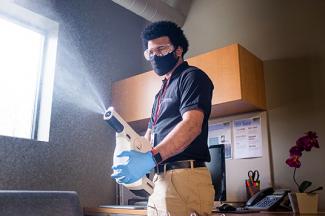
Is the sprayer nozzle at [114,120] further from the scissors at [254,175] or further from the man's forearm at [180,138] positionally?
the scissors at [254,175]

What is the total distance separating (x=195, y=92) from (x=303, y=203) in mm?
886

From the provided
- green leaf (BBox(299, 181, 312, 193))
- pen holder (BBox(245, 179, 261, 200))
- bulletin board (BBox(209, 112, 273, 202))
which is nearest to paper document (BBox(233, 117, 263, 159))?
bulletin board (BBox(209, 112, 273, 202))

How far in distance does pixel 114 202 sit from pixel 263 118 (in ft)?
3.91

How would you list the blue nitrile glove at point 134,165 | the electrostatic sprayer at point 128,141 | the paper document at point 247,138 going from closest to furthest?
the blue nitrile glove at point 134,165 < the electrostatic sprayer at point 128,141 < the paper document at point 247,138

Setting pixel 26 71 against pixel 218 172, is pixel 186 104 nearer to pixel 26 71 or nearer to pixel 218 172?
pixel 218 172

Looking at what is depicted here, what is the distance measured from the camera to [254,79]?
2012 millimetres

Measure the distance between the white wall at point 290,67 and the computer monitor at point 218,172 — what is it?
Result: 0.31m

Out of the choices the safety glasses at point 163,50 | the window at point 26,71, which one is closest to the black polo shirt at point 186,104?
the safety glasses at point 163,50

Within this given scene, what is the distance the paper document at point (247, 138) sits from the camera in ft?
6.67

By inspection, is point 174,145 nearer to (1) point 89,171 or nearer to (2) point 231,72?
(2) point 231,72

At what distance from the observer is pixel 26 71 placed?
2266mm

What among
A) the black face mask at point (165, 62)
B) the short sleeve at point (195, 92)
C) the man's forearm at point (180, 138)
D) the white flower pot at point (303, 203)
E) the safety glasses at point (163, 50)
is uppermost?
the safety glasses at point (163, 50)

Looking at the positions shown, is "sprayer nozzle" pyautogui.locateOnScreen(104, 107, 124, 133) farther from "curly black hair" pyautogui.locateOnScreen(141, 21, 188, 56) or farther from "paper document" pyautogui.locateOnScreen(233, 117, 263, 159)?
"paper document" pyautogui.locateOnScreen(233, 117, 263, 159)

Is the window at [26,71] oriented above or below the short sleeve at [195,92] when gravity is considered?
above
